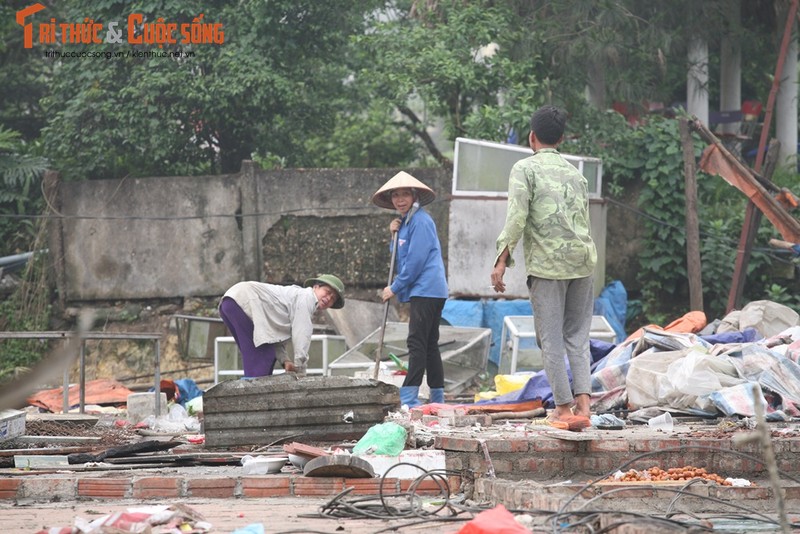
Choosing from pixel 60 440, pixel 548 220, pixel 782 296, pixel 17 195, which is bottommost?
pixel 60 440

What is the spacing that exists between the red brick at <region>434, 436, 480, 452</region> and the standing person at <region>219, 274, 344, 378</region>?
6.59 feet

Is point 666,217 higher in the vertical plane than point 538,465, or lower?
higher

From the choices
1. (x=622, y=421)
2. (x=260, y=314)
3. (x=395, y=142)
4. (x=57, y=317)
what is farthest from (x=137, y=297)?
(x=622, y=421)

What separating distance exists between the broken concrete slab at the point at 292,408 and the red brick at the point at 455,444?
0.74m

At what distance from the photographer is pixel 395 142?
16453mm

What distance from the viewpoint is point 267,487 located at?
5566 millimetres

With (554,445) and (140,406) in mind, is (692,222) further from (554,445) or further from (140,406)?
(554,445)

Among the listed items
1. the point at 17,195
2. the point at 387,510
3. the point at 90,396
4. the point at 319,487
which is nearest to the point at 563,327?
the point at 319,487

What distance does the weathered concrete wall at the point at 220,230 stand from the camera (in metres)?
14.3

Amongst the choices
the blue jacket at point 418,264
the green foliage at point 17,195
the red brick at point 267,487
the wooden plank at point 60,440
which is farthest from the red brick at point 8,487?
the green foliage at point 17,195

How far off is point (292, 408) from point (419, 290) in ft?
6.57

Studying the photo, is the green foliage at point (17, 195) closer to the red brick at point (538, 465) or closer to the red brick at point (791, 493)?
the red brick at point (538, 465)

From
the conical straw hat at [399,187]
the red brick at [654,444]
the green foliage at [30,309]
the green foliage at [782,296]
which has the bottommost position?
the red brick at [654,444]

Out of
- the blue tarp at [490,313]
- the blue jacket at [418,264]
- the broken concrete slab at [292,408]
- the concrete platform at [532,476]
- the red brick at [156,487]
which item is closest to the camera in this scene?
the concrete platform at [532,476]
